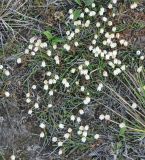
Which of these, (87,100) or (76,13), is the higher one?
(76,13)

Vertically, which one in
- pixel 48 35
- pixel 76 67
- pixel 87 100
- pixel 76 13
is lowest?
pixel 87 100

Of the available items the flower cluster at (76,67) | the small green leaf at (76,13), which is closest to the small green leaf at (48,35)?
the flower cluster at (76,67)

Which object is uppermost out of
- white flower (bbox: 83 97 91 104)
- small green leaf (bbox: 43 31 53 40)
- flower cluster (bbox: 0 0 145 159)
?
small green leaf (bbox: 43 31 53 40)

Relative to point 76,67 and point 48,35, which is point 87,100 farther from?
point 48,35

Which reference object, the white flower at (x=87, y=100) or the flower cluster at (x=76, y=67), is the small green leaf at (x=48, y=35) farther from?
the white flower at (x=87, y=100)

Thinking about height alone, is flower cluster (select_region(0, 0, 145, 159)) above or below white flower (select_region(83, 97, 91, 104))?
above

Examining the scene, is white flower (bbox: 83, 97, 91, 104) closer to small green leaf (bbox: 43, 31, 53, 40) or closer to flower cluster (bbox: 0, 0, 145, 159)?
flower cluster (bbox: 0, 0, 145, 159)

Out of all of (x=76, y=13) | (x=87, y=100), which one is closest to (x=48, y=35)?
(x=76, y=13)

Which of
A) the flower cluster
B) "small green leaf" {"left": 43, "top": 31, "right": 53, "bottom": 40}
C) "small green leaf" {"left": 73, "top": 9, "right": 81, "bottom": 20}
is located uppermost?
"small green leaf" {"left": 73, "top": 9, "right": 81, "bottom": 20}

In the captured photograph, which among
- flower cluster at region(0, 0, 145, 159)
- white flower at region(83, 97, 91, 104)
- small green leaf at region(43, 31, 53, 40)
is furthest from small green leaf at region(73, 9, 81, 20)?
white flower at region(83, 97, 91, 104)

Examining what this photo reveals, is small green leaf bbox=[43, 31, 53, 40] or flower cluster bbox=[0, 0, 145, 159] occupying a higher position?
small green leaf bbox=[43, 31, 53, 40]

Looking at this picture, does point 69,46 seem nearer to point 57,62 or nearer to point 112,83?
point 57,62

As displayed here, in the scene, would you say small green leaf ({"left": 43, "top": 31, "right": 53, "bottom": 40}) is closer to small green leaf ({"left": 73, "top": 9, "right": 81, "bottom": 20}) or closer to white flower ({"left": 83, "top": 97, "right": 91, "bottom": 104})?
small green leaf ({"left": 73, "top": 9, "right": 81, "bottom": 20})
